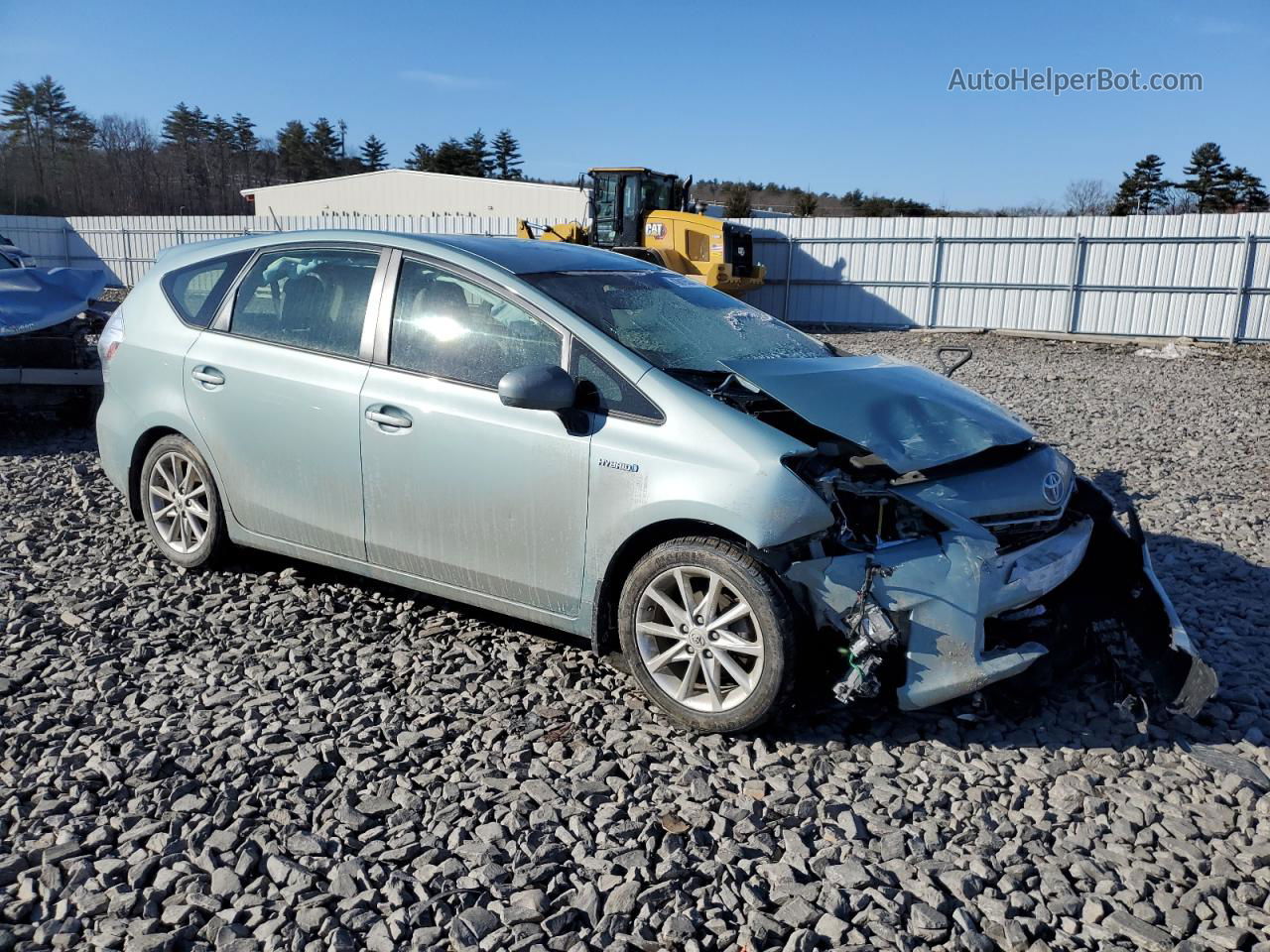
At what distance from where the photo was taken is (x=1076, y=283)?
2175cm

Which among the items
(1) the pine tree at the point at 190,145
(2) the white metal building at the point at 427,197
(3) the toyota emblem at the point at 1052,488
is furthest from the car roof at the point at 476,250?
(1) the pine tree at the point at 190,145

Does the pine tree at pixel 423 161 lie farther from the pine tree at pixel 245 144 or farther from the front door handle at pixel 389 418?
the front door handle at pixel 389 418

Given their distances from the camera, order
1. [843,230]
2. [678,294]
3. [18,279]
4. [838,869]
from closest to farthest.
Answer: [838,869] → [678,294] → [18,279] → [843,230]

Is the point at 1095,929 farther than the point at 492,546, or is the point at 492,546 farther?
the point at 492,546

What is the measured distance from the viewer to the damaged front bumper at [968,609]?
130 inches

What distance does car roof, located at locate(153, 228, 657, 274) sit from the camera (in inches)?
165

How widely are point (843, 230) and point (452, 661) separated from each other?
73.6ft

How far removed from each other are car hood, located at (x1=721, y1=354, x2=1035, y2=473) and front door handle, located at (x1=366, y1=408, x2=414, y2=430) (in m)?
1.37

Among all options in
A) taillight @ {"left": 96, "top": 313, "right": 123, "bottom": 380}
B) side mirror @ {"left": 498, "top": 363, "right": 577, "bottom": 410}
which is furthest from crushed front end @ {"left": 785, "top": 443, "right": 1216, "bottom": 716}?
taillight @ {"left": 96, "top": 313, "right": 123, "bottom": 380}

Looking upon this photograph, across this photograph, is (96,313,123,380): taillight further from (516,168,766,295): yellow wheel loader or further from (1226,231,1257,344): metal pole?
(1226,231,1257,344): metal pole

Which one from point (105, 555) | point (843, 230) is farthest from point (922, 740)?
point (843, 230)

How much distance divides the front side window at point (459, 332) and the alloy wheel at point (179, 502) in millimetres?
1549

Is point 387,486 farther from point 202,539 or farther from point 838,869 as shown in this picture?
point 838,869

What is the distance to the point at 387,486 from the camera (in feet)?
13.5
